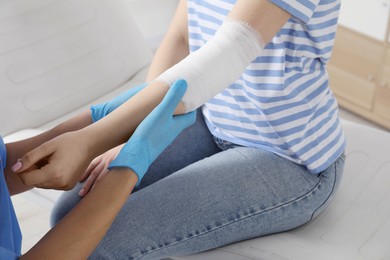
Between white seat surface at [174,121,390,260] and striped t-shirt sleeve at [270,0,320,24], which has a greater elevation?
striped t-shirt sleeve at [270,0,320,24]

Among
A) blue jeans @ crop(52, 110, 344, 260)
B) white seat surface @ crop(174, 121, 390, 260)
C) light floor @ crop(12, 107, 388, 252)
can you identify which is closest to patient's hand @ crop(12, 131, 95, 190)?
blue jeans @ crop(52, 110, 344, 260)

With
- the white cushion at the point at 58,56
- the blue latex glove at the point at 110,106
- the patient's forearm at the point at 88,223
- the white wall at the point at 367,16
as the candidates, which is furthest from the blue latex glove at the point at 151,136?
the white wall at the point at 367,16

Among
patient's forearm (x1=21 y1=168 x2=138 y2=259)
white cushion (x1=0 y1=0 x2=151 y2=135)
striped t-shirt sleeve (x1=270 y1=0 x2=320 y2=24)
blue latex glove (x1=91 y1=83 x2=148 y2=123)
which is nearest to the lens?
patient's forearm (x1=21 y1=168 x2=138 y2=259)

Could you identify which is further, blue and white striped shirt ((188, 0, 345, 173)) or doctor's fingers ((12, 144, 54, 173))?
blue and white striped shirt ((188, 0, 345, 173))

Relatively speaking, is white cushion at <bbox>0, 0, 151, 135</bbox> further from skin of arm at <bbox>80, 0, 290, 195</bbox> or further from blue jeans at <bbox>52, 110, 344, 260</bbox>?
blue jeans at <bbox>52, 110, 344, 260</bbox>

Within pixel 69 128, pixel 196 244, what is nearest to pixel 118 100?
pixel 69 128

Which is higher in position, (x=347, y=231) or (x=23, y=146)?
(x=23, y=146)

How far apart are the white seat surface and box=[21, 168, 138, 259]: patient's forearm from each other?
10.0 inches

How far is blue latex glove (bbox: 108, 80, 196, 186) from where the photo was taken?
1031 mm

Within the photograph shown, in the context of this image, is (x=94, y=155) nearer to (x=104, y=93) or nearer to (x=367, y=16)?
(x=104, y=93)

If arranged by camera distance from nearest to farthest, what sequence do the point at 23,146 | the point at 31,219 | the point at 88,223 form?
the point at 88,223, the point at 23,146, the point at 31,219

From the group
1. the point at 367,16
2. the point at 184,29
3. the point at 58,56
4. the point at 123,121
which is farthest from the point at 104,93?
the point at 367,16

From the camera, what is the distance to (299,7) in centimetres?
109

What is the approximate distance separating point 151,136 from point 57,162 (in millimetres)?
161
